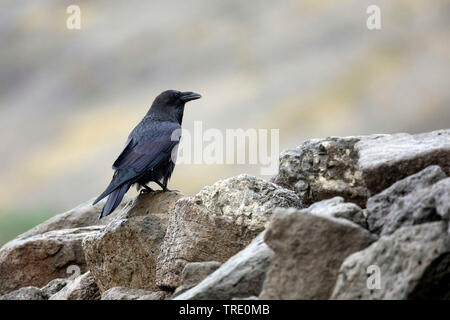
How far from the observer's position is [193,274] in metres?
6.24

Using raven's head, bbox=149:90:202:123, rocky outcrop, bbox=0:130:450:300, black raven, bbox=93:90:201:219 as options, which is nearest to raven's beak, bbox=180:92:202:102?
raven's head, bbox=149:90:202:123

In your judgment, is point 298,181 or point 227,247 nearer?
point 227,247

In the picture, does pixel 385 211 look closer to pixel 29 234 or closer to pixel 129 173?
pixel 129 173

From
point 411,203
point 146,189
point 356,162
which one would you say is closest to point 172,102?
point 146,189

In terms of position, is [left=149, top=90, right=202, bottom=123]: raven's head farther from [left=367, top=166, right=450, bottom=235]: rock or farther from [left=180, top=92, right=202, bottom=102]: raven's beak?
[left=367, top=166, right=450, bottom=235]: rock

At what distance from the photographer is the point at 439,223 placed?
494 centimetres

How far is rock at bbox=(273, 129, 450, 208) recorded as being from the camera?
255 inches

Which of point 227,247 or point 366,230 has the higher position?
point 366,230

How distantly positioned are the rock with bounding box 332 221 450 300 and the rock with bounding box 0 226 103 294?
215 inches

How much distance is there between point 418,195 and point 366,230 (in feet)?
1.48

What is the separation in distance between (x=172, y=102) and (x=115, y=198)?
2.10 metres

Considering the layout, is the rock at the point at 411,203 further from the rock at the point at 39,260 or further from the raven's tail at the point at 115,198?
the rock at the point at 39,260

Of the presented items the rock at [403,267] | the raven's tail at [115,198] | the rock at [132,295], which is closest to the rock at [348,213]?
the rock at [403,267]
